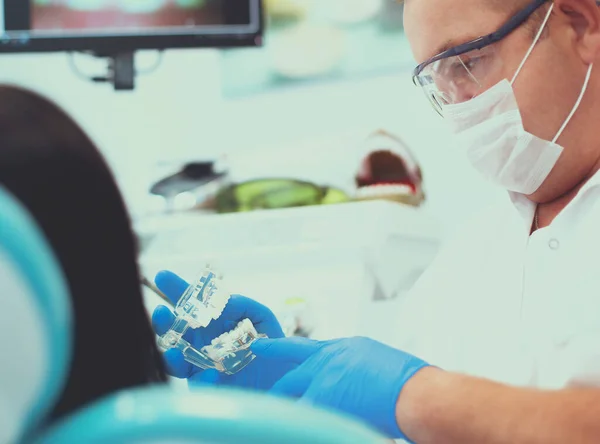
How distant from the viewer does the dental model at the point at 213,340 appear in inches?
47.8

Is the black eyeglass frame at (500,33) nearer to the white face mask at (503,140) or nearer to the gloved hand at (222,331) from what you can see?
the white face mask at (503,140)

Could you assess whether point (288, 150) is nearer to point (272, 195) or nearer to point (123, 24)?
point (272, 195)

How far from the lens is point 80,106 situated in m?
2.62

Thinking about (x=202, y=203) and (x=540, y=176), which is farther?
(x=202, y=203)

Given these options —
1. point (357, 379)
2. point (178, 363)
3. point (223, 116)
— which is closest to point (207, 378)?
point (178, 363)

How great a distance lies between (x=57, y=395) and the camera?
0.54 meters

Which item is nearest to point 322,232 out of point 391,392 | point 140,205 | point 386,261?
point 386,261

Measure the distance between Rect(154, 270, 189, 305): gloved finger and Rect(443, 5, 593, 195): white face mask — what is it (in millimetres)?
588

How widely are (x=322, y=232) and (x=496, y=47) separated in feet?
2.46

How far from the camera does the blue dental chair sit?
48cm

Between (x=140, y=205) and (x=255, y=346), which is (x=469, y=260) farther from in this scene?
(x=140, y=205)

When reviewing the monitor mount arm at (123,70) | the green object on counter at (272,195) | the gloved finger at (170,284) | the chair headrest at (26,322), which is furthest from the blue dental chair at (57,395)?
the monitor mount arm at (123,70)

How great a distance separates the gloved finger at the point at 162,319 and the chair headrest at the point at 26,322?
0.74 metres

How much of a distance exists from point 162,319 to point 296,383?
0.93 ft
